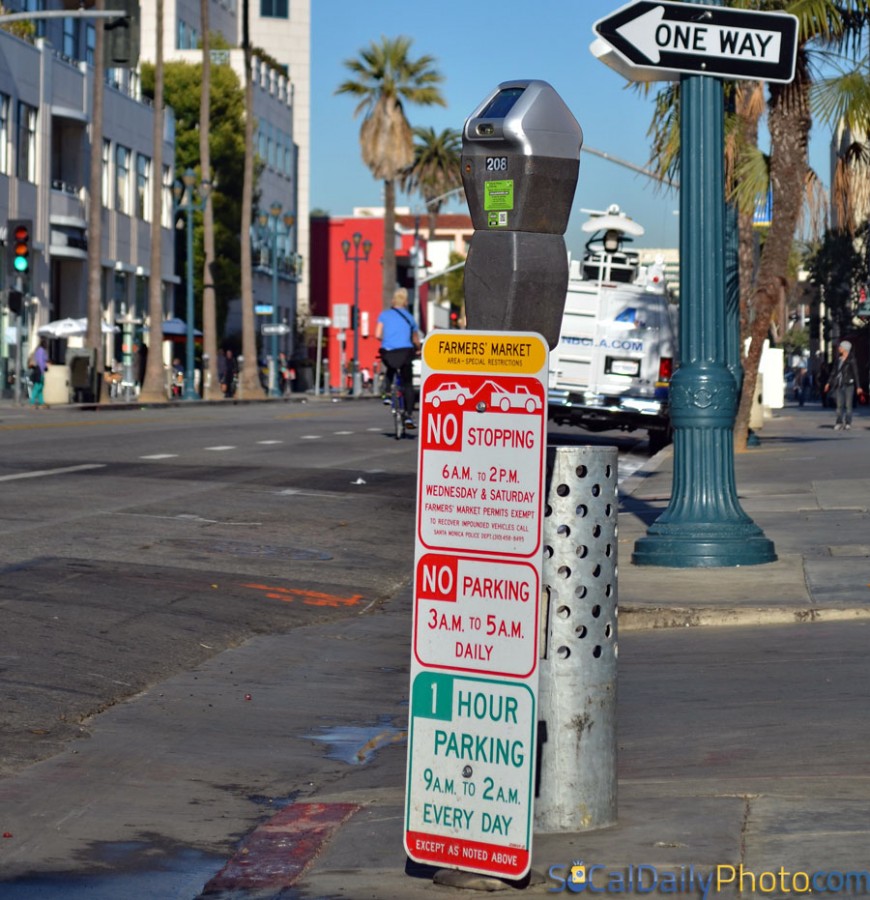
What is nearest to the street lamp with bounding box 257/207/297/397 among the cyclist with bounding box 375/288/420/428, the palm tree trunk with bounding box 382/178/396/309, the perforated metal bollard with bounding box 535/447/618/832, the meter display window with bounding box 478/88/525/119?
the palm tree trunk with bounding box 382/178/396/309

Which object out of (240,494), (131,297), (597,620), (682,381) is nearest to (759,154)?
(240,494)

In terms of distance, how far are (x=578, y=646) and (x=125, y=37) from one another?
24974 mm

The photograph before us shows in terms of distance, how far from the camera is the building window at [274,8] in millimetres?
104306

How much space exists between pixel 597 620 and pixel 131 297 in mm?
63423

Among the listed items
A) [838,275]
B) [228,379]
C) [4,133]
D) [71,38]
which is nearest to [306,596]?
[4,133]

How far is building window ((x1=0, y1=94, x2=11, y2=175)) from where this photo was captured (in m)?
52.4

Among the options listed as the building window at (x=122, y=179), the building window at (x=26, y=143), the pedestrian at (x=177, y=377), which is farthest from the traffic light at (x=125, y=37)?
the building window at (x=122, y=179)

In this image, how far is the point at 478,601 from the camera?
4547 mm

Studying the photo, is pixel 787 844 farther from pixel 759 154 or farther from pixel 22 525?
pixel 759 154

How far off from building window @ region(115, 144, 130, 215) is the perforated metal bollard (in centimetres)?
6243

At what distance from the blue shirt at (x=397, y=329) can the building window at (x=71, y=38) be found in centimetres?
3942

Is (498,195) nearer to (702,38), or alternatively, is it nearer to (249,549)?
(702,38)

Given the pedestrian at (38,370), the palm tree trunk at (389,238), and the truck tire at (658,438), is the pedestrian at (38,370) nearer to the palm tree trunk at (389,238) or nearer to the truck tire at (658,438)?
the truck tire at (658,438)

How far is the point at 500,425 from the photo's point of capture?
4.53 metres
